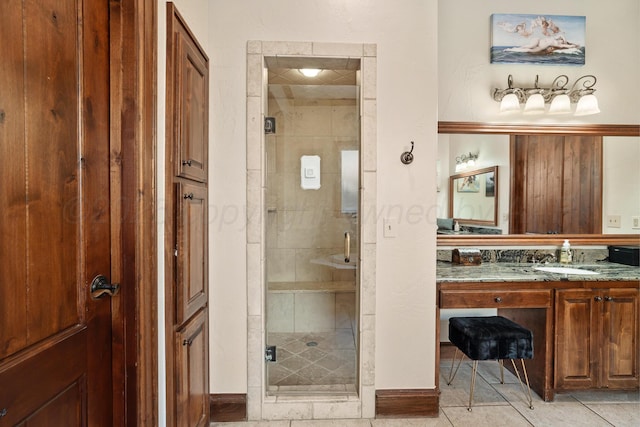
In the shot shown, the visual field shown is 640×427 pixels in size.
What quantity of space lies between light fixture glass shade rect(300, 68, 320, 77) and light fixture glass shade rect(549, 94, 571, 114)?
1.90 meters

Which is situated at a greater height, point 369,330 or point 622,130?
point 622,130

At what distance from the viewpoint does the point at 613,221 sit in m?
2.69

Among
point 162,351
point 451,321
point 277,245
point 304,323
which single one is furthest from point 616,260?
point 162,351

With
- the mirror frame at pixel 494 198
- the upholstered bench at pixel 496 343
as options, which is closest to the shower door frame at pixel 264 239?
the upholstered bench at pixel 496 343

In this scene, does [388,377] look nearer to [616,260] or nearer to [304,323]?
[304,323]

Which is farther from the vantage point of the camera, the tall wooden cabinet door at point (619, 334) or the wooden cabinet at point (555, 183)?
the wooden cabinet at point (555, 183)

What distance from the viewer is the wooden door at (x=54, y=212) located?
0.81 m

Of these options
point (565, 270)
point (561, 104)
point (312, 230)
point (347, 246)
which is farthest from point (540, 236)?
point (312, 230)

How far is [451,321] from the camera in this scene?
2312 millimetres

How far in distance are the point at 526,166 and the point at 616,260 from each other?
1.03 m

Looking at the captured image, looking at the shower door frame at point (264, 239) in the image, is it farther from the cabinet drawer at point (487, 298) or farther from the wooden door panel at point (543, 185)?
the wooden door panel at point (543, 185)

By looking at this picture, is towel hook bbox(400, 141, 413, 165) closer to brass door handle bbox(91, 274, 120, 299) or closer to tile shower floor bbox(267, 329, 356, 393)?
tile shower floor bbox(267, 329, 356, 393)

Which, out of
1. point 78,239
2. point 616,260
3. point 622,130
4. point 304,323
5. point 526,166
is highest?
point 622,130

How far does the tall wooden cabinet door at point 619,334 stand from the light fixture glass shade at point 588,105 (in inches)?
54.0
